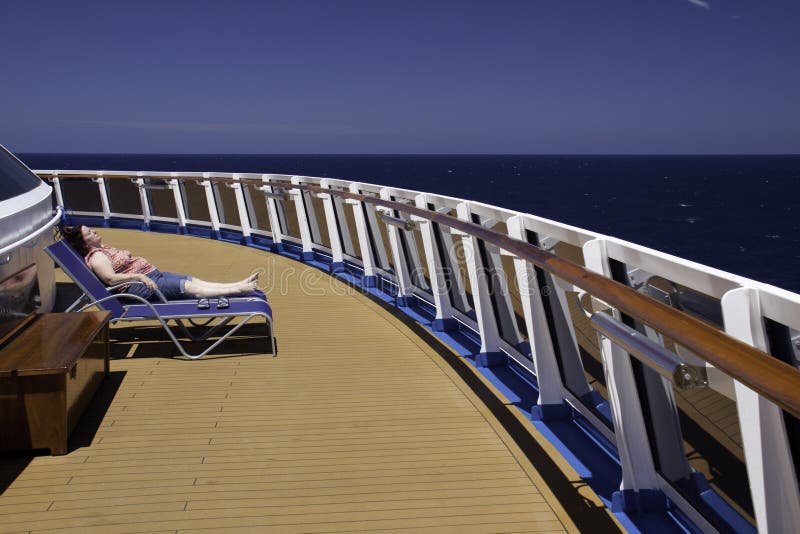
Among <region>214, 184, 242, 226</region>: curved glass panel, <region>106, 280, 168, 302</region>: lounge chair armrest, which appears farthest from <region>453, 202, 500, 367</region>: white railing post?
<region>214, 184, 242, 226</region>: curved glass panel

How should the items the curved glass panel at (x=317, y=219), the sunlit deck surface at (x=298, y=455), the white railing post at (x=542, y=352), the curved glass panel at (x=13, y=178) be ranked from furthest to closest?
the curved glass panel at (x=317, y=219)
the curved glass panel at (x=13, y=178)
the white railing post at (x=542, y=352)
the sunlit deck surface at (x=298, y=455)

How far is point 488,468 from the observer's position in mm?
3186

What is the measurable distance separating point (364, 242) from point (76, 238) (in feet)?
10.5

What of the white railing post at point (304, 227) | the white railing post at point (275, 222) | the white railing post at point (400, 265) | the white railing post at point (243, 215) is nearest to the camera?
the white railing post at point (400, 265)

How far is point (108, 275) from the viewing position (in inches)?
192

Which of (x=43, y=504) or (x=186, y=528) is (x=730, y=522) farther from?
(x=43, y=504)

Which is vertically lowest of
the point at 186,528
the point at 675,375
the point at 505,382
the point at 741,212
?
the point at 741,212

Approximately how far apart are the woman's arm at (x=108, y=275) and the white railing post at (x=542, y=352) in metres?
2.57

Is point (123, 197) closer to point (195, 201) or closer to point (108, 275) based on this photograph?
point (195, 201)

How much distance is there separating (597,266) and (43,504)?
2343mm

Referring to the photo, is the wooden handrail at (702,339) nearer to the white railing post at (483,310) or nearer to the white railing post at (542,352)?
the white railing post at (542,352)

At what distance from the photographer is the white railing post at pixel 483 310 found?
4.64 metres

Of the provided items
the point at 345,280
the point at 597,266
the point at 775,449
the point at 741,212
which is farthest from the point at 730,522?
the point at 741,212

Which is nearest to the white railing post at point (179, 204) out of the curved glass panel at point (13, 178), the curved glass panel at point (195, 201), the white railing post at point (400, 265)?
the curved glass panel at point (195, 201)
